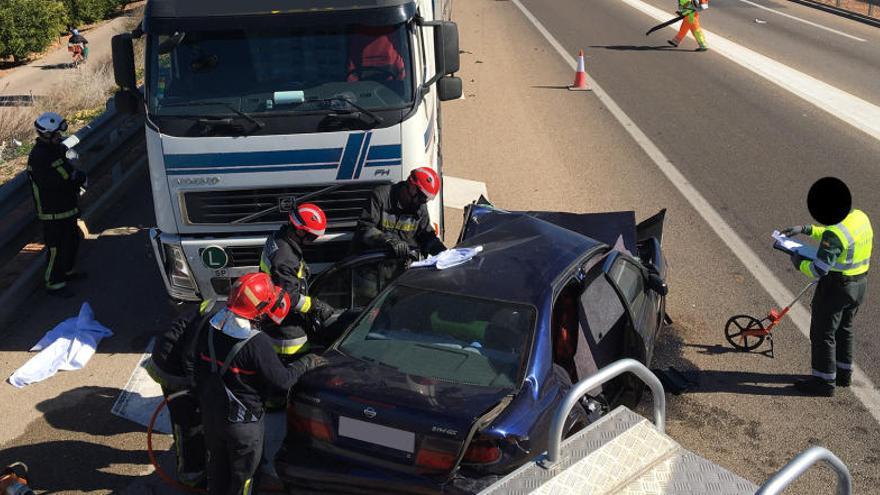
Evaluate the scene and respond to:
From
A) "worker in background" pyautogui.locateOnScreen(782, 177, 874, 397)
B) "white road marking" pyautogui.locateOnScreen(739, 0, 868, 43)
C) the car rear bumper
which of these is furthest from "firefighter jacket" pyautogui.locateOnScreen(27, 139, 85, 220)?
"white road marking" pyautogui.locateOnScreen(739, 0, 868, 43)

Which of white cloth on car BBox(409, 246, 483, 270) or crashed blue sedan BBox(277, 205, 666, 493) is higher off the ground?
white cloth on car BBox(409, 246, 483, 270)

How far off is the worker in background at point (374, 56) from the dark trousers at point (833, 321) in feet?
12.5

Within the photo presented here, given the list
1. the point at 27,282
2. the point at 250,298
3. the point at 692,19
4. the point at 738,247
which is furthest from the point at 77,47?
the point at 250,298

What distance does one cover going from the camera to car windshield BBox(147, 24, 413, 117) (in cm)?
710

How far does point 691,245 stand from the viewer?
984cm

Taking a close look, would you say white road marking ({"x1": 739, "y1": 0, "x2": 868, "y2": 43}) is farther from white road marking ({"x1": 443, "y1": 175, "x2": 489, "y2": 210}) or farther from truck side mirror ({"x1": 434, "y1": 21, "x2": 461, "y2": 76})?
truck side mirror ({"x1": 434, "y1": 21, "x2": 461, "y2": 76})

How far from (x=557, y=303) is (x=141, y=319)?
451 cm

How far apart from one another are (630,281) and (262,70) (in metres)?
3.42

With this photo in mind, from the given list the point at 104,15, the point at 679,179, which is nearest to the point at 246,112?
Answer: the point at 679,179

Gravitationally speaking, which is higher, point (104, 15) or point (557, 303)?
point (557, 303)

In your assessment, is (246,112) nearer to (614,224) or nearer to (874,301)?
(614,224)

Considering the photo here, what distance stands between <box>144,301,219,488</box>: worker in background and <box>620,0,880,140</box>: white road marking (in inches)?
491

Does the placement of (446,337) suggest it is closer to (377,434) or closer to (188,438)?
(377,434)

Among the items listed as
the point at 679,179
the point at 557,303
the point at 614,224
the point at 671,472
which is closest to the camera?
the point at 671,472
